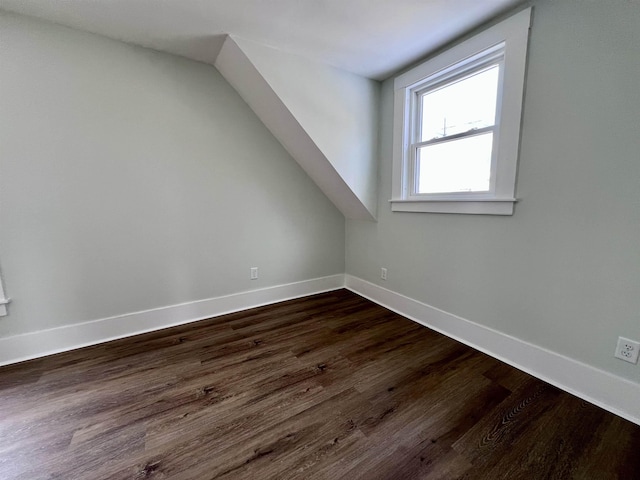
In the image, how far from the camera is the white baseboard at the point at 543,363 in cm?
131

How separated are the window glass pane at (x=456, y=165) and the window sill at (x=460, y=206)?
0.12 m

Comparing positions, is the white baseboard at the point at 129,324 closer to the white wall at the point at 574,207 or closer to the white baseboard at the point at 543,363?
the white baseboard at the point at 543,363

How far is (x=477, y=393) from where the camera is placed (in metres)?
1.47

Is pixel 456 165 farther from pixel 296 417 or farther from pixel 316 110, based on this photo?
pixel 296 417

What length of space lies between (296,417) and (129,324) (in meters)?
1.65

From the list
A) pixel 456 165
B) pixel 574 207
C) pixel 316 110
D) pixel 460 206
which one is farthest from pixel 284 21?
pixel 574 207

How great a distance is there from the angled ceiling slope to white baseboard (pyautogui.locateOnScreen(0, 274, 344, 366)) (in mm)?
1274

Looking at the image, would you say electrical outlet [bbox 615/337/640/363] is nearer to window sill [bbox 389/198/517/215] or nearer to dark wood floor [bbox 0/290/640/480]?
dark wood floor [bbox 0/290/640/480]

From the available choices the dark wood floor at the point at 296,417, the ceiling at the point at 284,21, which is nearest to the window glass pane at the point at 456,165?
the ceiling at the point at 284,21

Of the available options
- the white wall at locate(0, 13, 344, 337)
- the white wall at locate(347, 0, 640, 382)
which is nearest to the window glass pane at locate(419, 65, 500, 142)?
the white wall at locate(347, 0, 640, 382)

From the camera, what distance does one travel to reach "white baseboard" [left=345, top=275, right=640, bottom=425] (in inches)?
51.8

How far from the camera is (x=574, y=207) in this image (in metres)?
1.42

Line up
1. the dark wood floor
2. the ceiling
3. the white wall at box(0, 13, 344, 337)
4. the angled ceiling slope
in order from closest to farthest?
the dark wood floor < the ceiling < the white wall at box(0, 13, 344, 337) < the angled ceiling slope

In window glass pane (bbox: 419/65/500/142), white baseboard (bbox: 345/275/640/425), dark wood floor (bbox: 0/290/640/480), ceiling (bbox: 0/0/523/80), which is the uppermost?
ceiling (bbox: 0/0/523/80)
